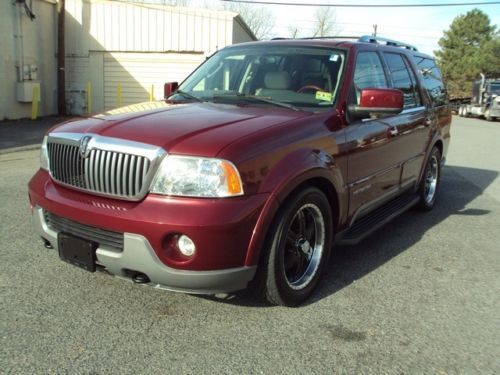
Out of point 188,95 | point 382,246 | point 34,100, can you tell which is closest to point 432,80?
point 382,246

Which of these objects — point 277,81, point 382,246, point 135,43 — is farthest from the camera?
point 135,43

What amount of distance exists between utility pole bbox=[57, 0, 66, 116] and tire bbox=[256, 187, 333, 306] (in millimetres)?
17705

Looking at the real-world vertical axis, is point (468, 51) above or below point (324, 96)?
above

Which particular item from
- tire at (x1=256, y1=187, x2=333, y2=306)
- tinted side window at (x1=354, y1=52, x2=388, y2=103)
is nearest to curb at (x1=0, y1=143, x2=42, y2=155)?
tinted side window at (x1=354, y1=52, x2=388, y2=103)

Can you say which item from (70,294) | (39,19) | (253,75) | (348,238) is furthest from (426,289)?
(39,19)

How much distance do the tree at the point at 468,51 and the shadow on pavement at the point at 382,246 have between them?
4045 cm

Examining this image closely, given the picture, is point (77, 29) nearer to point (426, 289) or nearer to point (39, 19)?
point (39, 19)

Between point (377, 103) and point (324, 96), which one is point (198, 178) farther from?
point (377, 103)

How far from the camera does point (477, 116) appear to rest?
29812mm

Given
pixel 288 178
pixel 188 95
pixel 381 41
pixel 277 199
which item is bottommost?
pixel 277 199

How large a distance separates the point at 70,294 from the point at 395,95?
282 centimetres

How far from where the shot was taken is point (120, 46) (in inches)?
772

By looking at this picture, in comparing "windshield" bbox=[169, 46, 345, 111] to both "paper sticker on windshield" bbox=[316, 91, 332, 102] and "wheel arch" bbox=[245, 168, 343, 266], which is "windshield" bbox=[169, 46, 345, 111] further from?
"wheel arch" bbox=[245, 168, 343, 266]

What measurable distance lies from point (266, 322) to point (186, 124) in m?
1.38
